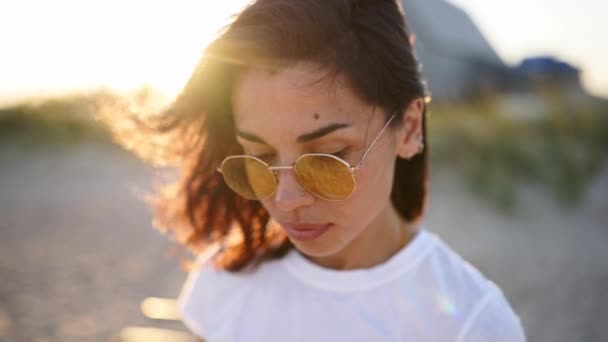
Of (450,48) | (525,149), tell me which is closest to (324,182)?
(525,149)

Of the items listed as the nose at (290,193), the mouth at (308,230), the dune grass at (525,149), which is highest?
the nose at (290,193)

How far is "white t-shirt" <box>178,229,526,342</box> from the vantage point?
1616 millimetres

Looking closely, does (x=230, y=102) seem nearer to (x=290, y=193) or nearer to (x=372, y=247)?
(x=290, y=193)

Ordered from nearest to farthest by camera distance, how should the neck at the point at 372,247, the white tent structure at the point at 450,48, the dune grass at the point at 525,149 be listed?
the neck at the point at 372,247 < the dune grass at the point at 525,149 < the white tent structure at the point at 450,48

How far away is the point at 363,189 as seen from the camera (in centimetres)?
161

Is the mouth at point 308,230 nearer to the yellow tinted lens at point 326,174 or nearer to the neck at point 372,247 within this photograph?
the yellow tinted lens at point 326,174

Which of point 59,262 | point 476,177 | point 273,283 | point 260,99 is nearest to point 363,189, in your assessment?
point 260,99

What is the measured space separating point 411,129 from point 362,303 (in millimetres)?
609

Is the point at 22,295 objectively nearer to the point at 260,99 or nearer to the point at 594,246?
the point at 260,99

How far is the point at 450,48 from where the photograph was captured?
16516 millimetres

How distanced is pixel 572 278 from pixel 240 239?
4356mm

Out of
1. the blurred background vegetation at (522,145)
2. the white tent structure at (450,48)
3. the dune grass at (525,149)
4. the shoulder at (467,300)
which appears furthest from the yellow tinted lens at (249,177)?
the white tent structure at (450,48)

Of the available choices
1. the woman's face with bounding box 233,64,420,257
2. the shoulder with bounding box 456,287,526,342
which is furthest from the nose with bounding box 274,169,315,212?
the shoulder with bounding box 456,287,526,342

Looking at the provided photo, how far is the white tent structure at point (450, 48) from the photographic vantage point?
622 inches
